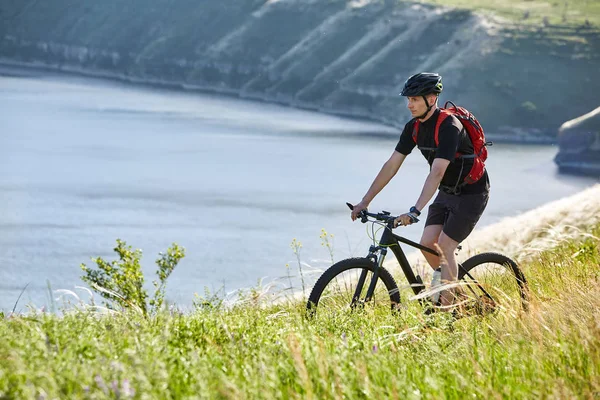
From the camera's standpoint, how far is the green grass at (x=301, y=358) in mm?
3486

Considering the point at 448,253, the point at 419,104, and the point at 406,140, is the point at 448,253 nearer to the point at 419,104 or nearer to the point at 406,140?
the point at 406,140

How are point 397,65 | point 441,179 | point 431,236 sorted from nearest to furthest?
point 441,179
point 431,236
point 397,65

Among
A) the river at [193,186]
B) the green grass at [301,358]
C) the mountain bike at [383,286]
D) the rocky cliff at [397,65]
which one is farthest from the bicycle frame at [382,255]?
the rocky cliff at [397,65]

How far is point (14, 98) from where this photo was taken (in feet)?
425

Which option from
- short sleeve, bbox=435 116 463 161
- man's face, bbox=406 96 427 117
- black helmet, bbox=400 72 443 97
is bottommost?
short sleeve, bbox=435 116 463 161

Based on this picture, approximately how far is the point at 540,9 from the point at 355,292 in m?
183

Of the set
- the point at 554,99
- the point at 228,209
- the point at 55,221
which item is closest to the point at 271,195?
the point at 228,209

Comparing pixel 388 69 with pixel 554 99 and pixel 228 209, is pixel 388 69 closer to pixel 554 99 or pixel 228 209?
pixel 554 99

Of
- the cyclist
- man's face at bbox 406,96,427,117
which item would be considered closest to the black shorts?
the cyclist

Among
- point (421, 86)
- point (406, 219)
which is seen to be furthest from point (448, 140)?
point (406, 219)

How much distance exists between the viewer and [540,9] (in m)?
178

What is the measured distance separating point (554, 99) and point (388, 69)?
112ft

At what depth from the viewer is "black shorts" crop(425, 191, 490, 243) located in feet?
21.9

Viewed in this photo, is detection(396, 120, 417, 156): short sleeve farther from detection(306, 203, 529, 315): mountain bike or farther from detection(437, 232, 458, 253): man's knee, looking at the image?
detection(437, 232, 458, 253): man's knee
